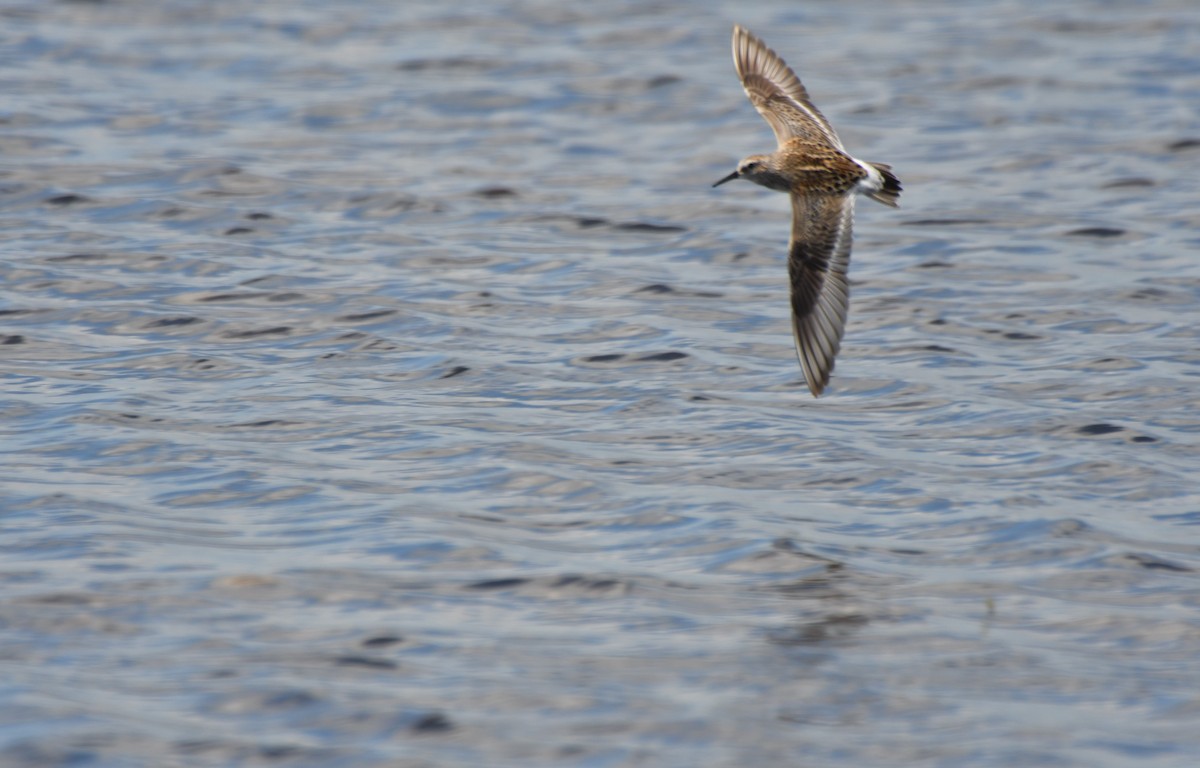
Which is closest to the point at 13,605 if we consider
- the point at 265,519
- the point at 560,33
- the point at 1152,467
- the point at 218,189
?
the point at 265,519

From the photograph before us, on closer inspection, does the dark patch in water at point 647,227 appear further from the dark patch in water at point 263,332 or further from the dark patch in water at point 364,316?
the dark patch in water at point 263,332

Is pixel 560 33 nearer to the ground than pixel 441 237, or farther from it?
farther from it

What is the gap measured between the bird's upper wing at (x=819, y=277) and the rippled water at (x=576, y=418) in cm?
49

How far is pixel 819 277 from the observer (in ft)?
33.0

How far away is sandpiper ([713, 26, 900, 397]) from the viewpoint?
986cm

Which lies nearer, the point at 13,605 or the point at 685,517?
the point at 13,605

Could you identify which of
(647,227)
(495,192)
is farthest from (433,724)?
(495,192)

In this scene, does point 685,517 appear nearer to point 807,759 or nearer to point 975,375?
point 807,759

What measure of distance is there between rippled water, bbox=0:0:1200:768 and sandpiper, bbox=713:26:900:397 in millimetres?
567

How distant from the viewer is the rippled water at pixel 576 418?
6.95 metres

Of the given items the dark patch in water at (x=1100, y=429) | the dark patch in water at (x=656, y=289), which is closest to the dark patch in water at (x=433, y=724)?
the dark patch in water at (x=1100, y=429)

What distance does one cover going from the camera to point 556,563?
26.9ft

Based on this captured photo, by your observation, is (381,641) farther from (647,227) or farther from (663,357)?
(647,227)

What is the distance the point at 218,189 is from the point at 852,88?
681 cm
